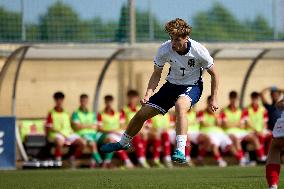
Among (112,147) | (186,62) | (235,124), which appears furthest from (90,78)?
(186,62)

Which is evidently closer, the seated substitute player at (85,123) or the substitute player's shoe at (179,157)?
the substitute player's shoe at (179,157)

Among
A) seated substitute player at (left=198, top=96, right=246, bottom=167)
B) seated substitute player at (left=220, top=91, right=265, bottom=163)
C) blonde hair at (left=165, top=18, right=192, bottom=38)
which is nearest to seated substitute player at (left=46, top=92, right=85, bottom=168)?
seated substitute player at (left=198, top=96, right=246, bottom=167)

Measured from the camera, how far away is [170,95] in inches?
520

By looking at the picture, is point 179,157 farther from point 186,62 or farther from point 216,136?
point 216,136

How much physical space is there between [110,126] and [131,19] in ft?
12.0

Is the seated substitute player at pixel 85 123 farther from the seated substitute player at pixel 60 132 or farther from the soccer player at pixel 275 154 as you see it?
the soccer player at pixel 275 154

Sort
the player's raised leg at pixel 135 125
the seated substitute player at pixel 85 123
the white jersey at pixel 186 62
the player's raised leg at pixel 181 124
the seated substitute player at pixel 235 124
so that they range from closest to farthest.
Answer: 1. the player's raised leg at pixel 181 124
2. the white jersey at pixel 186 62
3. the player's raised leg at pixel 135 125
4. the seated substitute player at pixel 85 123
5. the seated substitute player at pixel 235 124

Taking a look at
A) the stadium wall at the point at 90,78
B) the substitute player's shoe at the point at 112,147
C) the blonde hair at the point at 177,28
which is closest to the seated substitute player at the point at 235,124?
the stadium wall at the point at 90,78

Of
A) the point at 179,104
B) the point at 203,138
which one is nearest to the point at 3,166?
the point at 203,138

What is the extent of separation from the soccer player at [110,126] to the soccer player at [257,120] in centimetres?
308

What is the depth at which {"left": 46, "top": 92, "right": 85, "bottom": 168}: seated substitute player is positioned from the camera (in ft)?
71.1

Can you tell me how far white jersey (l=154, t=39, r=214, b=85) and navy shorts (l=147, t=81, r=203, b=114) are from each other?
0.07 metres

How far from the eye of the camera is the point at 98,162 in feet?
71.7

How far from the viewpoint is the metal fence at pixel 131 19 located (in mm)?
24484
